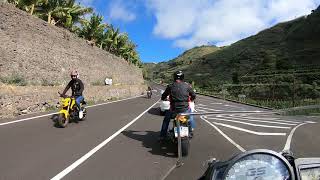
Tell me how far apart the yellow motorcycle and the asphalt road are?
321 mm

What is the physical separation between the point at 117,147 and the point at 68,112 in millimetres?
4853

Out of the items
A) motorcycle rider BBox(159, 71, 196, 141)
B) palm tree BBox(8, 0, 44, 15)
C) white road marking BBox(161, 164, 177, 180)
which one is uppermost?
palm tree BBox(8, 0, 44, 15)

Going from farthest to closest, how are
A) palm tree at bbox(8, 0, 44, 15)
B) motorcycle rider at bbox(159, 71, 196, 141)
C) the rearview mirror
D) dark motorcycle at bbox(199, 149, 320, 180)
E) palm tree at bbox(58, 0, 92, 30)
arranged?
1. palm tree at bbox(58, 0, 92, 30)
2. palm tree at bbox(8, 0, 44, 15)
3. motorcycle rider at bbox(159, 71, 196, 141)
4. the rearview mirror
5. dark motorcycle at bbox(199, 149, 320, 180)

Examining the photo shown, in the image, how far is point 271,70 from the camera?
315ft

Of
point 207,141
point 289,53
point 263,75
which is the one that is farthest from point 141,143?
point 289,53

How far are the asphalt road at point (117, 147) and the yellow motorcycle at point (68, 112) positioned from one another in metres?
0.32

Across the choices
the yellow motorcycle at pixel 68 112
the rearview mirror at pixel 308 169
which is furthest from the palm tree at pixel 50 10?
the rearview mirror at pixel 308 169

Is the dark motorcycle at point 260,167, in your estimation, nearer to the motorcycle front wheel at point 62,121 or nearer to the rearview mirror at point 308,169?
the rearview mirror at point 308,169

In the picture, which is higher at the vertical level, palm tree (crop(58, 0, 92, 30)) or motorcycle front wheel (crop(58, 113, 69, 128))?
palm tree (crop(58, 0, 92, 30))

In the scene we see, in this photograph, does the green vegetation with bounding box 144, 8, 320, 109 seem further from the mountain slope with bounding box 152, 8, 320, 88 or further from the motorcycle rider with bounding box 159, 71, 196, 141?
the motorcycle rider with bounding box 159, 71, 196, 141

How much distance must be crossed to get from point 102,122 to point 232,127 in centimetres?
504

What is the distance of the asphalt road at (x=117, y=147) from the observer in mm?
8570

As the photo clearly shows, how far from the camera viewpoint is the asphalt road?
28.1ft

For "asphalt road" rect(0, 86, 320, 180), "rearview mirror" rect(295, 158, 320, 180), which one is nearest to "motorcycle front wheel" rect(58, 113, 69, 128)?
"asphalt road" rect(0, 86, 320, 180)
